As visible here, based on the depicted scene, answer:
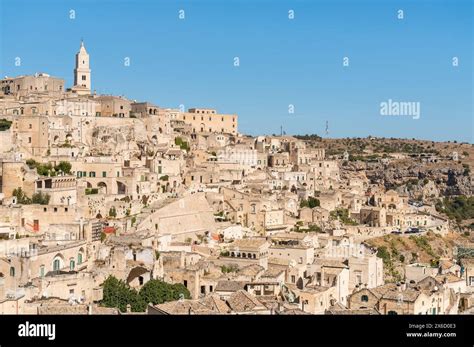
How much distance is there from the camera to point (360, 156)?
71562 mm

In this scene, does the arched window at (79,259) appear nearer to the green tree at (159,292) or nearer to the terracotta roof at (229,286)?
the green tree at (159,292)

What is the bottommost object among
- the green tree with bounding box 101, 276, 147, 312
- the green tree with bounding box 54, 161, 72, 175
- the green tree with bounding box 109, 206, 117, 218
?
the green tree with bounding box 101, 276, 147, 312

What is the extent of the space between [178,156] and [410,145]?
2239 inches

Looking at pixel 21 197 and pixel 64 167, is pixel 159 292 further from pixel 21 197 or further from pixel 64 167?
pixel 64 167

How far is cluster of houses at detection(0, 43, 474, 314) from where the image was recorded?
704 inches

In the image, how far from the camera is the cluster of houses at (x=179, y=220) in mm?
17891

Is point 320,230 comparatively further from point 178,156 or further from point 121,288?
point 121,288

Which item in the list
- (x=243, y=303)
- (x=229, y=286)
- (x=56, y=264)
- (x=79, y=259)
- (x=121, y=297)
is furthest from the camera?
(x=79, y=259)

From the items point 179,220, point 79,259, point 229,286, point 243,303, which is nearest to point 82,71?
point 179,220

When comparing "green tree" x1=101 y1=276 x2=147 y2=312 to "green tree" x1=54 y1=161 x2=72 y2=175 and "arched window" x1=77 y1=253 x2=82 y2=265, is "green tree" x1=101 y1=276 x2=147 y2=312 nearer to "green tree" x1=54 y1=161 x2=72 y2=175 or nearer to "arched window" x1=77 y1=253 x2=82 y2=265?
"arched window" x1=77 y1=253 x2=82 y2=265

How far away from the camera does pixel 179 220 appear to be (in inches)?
1061

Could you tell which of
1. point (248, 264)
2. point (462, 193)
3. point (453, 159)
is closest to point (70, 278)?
point (248, 264)

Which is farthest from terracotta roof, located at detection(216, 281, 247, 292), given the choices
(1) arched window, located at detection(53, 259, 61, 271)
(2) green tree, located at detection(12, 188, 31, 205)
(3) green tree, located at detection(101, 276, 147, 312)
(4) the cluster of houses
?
(2) green tree, located at detection(12, 188, 31, 205)

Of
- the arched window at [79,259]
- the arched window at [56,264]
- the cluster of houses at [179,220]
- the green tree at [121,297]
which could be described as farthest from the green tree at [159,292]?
the arched window at [79,259]
